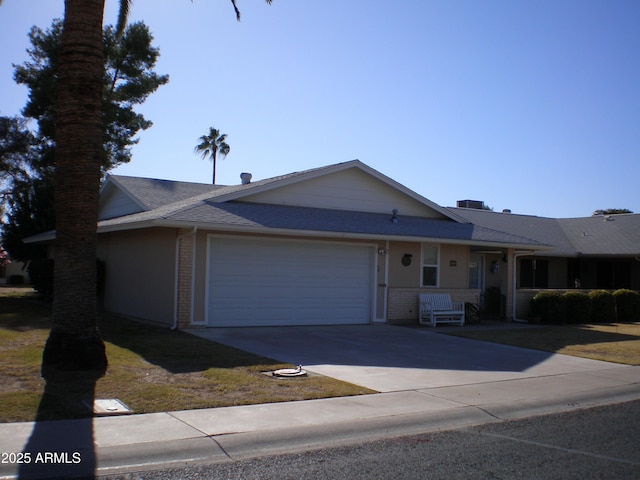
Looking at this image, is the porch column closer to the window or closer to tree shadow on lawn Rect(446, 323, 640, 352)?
tree shadow on lawn Rect(446, 323, 640, 352)

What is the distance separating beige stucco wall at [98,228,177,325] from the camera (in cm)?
1677

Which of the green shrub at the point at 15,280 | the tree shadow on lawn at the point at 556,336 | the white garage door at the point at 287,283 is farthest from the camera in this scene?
the green shrub at the point at 15,280

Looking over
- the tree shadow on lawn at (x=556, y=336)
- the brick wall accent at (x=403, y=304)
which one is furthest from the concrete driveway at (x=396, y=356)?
the brick wall accent at (x=403, y=304)

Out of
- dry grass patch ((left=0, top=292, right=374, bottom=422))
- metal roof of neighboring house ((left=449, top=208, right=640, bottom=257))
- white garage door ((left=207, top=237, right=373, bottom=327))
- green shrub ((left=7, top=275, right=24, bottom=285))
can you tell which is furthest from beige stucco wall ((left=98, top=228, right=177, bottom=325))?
green shrub ((left=7, top=275, right=24, bottom=285))

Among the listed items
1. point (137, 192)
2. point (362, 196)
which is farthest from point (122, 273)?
point (362, 196)

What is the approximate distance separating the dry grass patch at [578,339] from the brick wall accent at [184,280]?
7.03 meters

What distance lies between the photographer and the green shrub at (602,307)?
22938 millimetres

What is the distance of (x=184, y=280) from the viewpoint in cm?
1602

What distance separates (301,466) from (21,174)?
33.2 meters

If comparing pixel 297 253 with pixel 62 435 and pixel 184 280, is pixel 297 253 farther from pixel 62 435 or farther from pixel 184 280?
pixel 62 435

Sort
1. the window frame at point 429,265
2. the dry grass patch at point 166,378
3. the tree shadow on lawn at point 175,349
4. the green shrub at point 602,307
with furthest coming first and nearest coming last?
the green shrub at point 602,307 < the window frame at point 429,265 < the tree shadow on lawn at point 175,349 < the dry grass patch at point 166,378

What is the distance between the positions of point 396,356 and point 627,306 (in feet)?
47.3

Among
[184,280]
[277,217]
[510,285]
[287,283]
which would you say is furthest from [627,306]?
[184,280]

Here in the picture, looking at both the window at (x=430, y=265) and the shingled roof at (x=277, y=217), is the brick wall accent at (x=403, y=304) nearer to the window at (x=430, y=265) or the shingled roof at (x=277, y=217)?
the window at (x=430, y=265)
